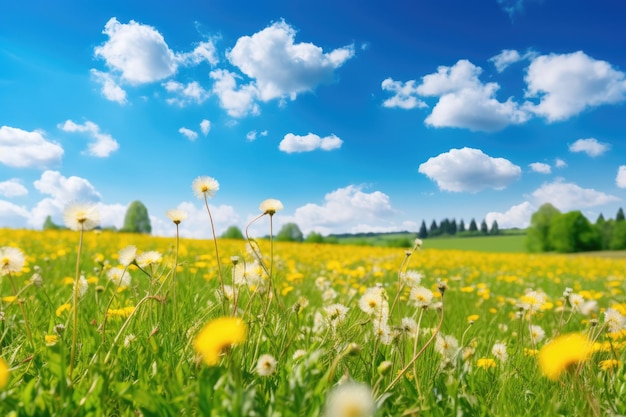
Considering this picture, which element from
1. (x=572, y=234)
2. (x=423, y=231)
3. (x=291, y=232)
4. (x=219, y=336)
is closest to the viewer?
(x=219, y=336)

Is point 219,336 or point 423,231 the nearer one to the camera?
point 219,336

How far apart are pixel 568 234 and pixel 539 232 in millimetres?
3117

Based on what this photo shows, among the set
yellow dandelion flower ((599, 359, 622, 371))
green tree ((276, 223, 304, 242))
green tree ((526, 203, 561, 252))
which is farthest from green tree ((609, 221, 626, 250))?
yellow dandelion flower ((599, 359, 622, 371))

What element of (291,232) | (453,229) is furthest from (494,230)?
(291,232)

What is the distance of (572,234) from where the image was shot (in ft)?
169

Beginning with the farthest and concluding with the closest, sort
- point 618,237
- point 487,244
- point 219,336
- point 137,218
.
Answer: point 618,237 < point 137,218 < point 487,244 < point 219,336

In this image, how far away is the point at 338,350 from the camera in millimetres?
1697

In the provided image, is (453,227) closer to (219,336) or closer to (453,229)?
(453,229)

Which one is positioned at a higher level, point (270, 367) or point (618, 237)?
point (618, 237)

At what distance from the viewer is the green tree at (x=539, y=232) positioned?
52.8 meters

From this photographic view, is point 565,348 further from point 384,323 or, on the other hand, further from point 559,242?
point 559,242

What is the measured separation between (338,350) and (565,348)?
2.28ft

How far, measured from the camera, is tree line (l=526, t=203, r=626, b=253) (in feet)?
169

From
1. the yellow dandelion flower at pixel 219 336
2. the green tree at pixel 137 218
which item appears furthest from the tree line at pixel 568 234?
the yellow dandelion flower at pixel 219 336
